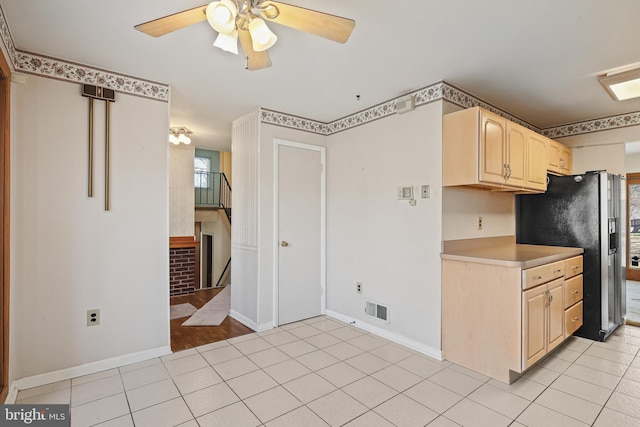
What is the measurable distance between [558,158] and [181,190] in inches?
219

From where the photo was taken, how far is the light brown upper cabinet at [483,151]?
2568 mm

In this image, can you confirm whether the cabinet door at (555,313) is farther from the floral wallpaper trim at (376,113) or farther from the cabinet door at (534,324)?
the floral wallpaper trim at (376,113)

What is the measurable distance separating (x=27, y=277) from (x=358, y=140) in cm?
328

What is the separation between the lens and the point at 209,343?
3.18 m

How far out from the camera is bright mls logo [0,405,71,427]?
1.69m

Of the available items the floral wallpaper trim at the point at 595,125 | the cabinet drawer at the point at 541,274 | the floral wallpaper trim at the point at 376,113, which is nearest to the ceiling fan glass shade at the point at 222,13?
the floral wallpaper trim at the point at 376,113

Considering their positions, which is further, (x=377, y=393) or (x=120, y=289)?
(x=120, y=289)

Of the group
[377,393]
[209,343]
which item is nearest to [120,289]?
[209,343]

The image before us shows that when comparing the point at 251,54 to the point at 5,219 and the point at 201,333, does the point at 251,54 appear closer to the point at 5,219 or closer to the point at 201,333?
the point at 5,219

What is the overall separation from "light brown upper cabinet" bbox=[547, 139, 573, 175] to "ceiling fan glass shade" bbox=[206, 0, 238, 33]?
356cm

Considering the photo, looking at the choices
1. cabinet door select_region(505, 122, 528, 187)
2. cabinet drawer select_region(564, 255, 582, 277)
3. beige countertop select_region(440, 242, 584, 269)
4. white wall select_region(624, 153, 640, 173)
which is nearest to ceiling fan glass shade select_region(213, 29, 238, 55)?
beige countertop select_region(440, 242, 584, 269)

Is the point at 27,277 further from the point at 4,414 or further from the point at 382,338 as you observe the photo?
the point at 382,338

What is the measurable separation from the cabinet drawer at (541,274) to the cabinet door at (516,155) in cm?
79

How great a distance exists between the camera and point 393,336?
10.5 ft
